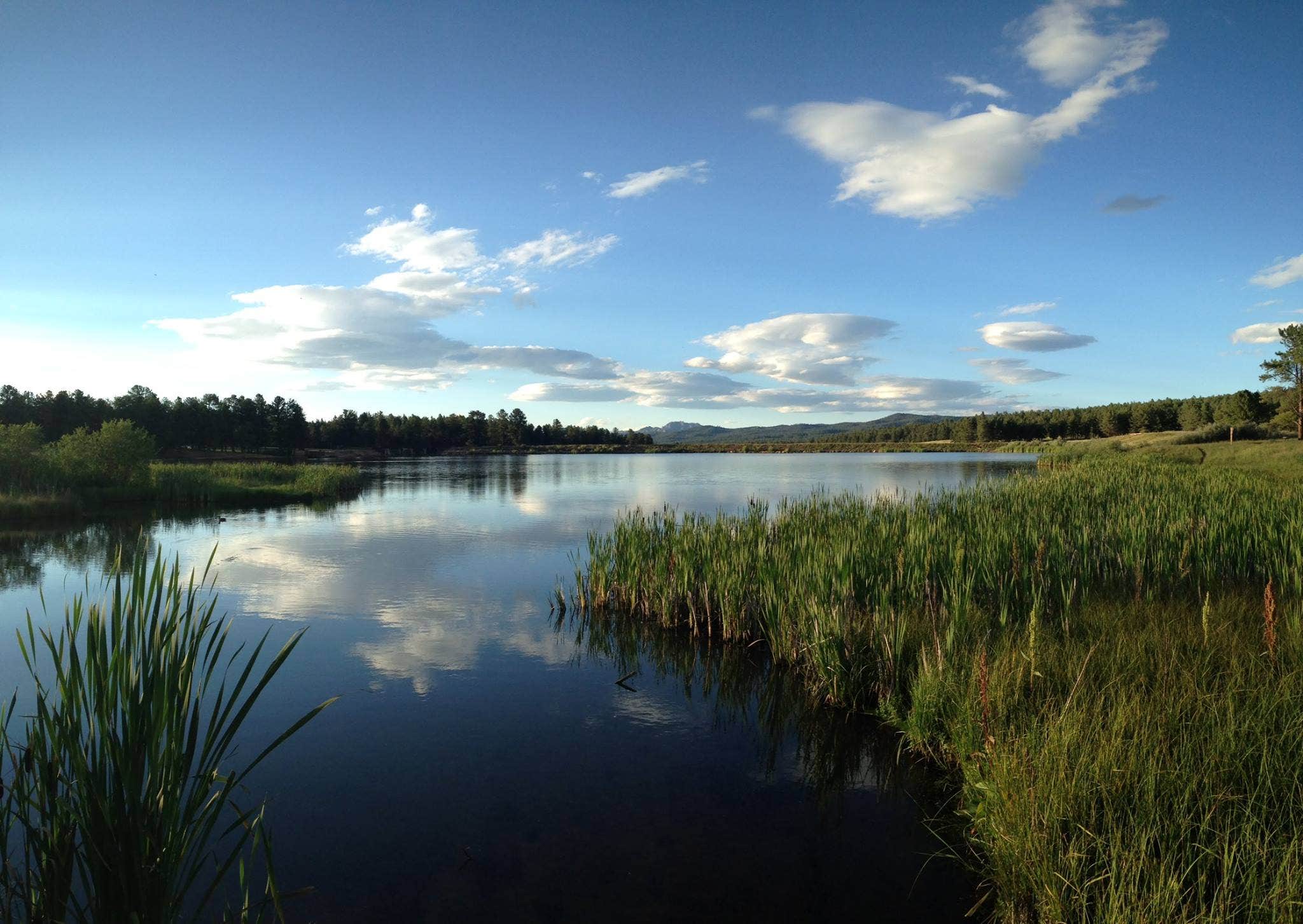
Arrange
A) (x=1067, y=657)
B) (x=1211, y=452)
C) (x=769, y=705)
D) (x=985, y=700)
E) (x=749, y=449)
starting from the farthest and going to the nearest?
(x=749, y=449) < (x=1211, y=452) < (x=769, y=705) < (x=1067, y=657) < (x=985, y=700)

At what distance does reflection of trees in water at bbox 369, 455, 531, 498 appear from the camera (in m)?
35.6

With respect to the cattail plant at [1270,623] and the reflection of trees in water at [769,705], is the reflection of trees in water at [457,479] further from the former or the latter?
the cattail plant at [1270,623]

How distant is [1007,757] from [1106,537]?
284 inches

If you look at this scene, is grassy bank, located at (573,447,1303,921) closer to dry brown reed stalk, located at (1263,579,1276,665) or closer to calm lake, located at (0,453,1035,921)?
dry brown reed stalk, located at (1263,579,1276,665)

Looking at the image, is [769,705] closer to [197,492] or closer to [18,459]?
[18,459]

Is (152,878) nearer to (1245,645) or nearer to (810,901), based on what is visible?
(810,901)

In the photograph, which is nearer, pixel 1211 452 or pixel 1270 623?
pixel 1270 623

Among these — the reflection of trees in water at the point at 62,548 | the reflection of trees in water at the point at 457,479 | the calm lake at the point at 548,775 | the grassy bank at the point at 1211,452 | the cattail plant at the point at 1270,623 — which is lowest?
the calm lake at the point at 548,775

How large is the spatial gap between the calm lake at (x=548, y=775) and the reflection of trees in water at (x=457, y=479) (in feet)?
69.5

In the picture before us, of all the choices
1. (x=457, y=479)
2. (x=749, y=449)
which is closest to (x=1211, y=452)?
(x=457, y=479)

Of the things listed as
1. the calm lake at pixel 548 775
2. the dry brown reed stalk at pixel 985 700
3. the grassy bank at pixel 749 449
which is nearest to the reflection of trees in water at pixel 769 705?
the calm lake at pixel 548 775

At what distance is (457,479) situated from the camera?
4497 cm

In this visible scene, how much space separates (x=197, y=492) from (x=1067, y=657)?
1371 inches

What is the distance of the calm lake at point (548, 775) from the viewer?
15.0 ft
